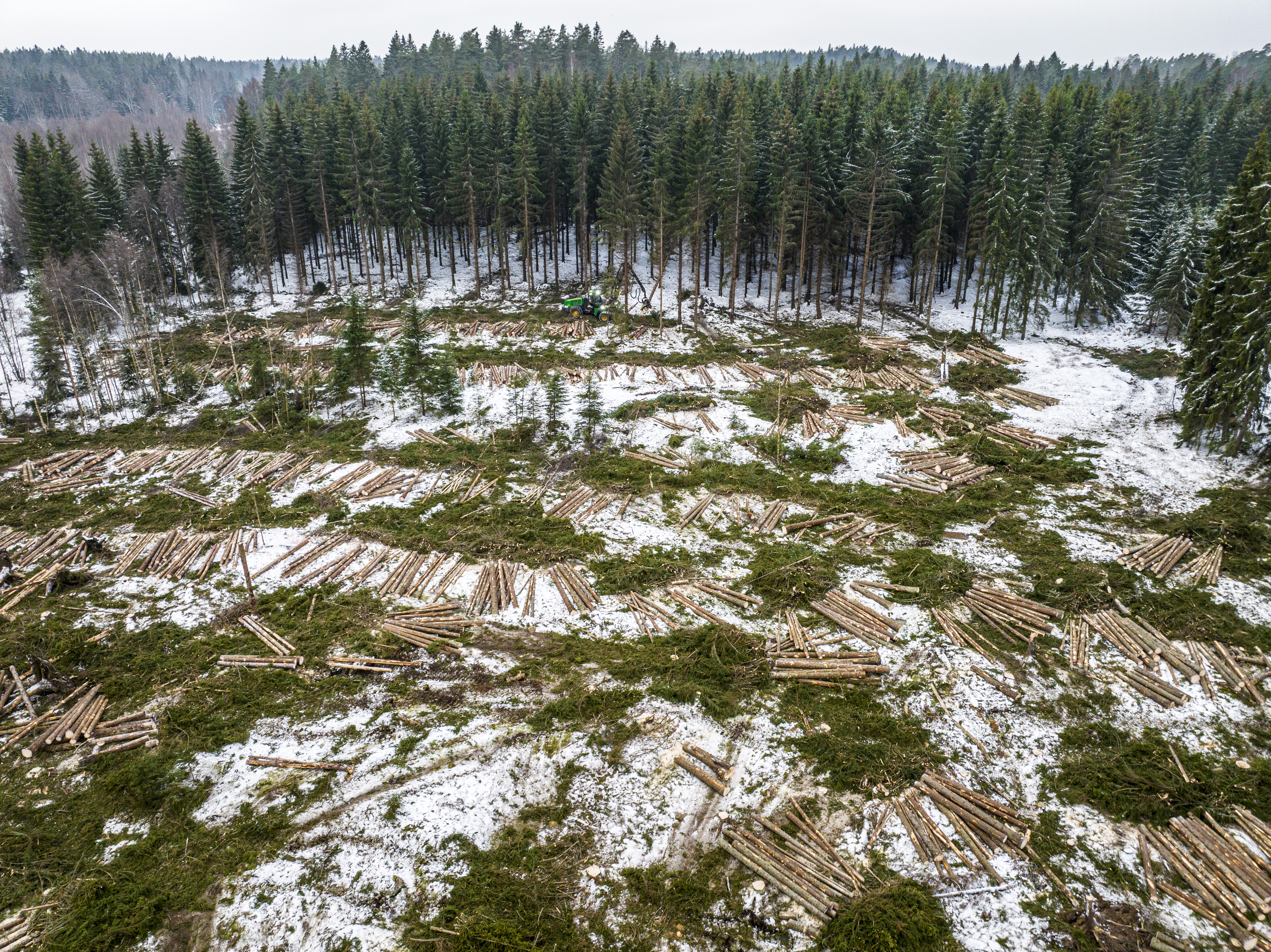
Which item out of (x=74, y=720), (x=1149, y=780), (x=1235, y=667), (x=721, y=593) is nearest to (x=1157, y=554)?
(x=1235, y=667)

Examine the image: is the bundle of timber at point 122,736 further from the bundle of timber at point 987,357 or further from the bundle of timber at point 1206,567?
the bundle of timber at point 987,357

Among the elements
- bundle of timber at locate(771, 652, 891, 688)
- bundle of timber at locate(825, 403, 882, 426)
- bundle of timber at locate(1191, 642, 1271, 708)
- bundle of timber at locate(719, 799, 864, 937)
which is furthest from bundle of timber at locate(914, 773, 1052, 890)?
bundle of timber at locate(825, 403, 882, 426)

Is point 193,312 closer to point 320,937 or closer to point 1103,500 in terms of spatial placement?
point 320,937

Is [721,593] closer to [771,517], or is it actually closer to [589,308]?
[771,517]

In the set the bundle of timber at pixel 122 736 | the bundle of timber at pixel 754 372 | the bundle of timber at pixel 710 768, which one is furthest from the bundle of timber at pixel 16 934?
the bundle of timber at pixel 754 372

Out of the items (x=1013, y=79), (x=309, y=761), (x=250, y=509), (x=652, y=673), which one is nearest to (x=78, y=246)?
(x=250, y=509)

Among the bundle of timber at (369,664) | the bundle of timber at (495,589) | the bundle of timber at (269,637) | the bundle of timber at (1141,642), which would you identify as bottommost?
the bundle of timber at (269,637)
